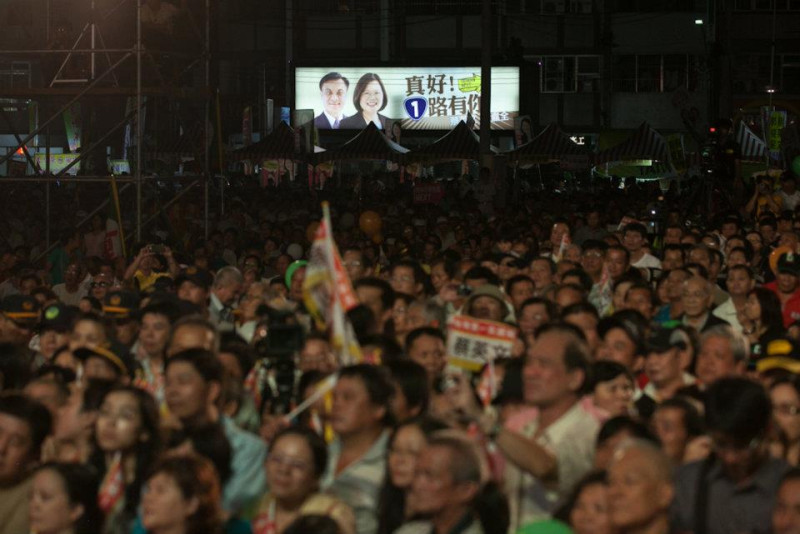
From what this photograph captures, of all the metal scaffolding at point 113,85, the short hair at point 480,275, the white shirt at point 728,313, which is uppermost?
the metal scaffolding at point 113,85

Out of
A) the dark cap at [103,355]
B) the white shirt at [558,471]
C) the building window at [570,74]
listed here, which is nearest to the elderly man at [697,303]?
the dark cap at [103,355]

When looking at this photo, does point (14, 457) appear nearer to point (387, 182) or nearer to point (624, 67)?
point (387, 182)

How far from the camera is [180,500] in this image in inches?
207

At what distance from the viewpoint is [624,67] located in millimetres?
50406

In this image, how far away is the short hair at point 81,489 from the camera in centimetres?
560

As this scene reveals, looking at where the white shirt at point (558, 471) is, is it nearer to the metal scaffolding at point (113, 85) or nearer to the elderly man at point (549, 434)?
→ the elderly man at point (549, 434)

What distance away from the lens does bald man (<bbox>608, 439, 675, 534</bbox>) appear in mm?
4973

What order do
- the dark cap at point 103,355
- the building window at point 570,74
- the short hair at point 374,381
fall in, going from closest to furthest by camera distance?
the short hair at point 374,381 < the dark cap at point 103,355 < the building window at point 570,74

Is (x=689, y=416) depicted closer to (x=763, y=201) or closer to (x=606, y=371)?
(x=606, y=371)

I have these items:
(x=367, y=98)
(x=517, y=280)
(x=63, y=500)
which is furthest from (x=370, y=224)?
(x=367, y=98)

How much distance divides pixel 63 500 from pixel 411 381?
160 cm

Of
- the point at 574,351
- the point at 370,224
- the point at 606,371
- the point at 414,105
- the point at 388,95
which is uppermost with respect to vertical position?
the point at 388,95

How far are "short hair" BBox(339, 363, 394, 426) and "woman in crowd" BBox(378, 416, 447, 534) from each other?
0.34 metres

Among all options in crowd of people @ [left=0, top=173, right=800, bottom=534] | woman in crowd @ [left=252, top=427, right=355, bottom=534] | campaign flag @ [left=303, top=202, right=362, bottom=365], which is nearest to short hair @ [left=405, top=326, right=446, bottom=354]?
crowd of people @ [left=0, top=173, right=800, bottom=534]
